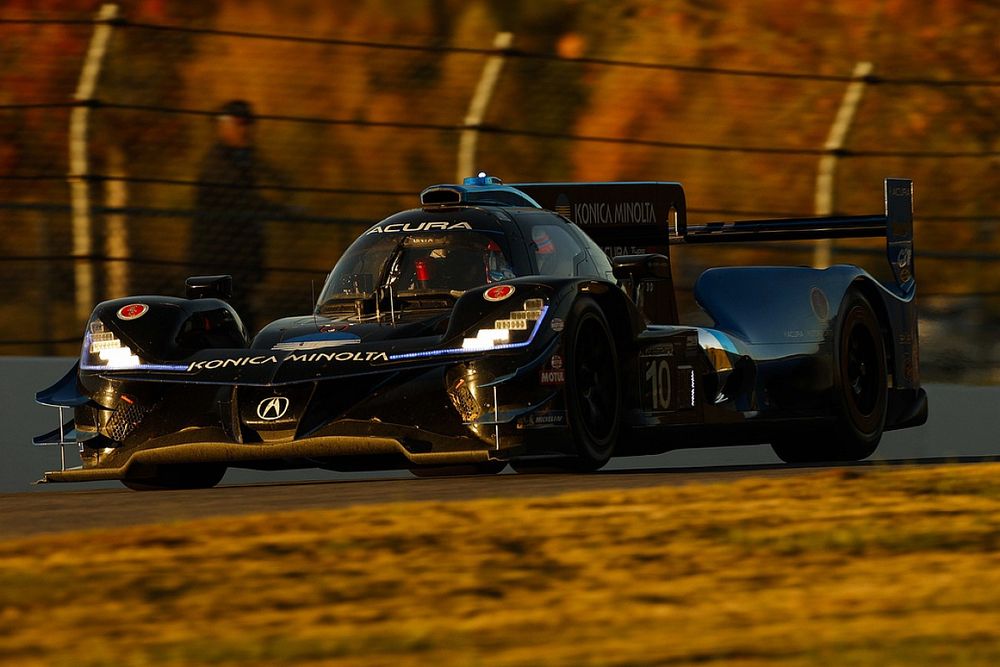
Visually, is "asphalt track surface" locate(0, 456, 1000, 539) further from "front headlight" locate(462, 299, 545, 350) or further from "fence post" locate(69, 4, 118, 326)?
"fence post" locate(69, 4, 118, 326)

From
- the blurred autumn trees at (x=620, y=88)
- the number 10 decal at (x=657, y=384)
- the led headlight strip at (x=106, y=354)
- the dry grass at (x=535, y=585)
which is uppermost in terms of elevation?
the blurred autumn trees at (x=620, y=88)

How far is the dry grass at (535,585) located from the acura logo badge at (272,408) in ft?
5.27

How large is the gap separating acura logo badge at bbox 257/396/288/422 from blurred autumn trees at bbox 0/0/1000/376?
28.3 feet

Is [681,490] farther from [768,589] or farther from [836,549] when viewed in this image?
[768,589]

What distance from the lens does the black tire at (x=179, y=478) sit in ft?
32.1

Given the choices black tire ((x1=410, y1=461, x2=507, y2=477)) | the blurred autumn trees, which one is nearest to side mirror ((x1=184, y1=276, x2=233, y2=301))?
black tire ((x1=410, y1=461, x2=507, y2=477))

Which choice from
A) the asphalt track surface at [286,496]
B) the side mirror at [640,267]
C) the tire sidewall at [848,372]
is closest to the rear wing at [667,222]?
the tire sidewall at [848,372]

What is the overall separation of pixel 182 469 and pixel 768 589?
16.3 feet

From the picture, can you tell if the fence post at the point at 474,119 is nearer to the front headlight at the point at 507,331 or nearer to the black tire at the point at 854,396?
the black tire at the point at 854,396

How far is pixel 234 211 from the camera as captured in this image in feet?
44.3

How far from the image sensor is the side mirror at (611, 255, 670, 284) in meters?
9.70

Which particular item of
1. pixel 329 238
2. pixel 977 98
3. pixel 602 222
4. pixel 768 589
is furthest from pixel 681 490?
pixel 977 98

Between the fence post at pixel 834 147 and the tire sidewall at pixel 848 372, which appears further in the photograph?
the fence post at pixel 834 147

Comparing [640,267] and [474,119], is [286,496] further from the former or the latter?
[474,119]
